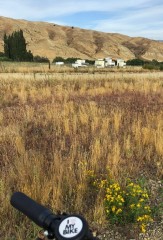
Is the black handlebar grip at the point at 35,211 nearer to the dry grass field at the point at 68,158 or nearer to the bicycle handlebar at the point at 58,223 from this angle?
the bicycle handlebar at the point at 58,223

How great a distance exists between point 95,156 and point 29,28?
442 feet

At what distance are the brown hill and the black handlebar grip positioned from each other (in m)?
104

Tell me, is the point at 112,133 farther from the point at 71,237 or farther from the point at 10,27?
the point at 10,27

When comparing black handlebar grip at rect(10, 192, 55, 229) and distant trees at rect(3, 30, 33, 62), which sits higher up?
distant trees at rect(3, 30, 33, 62)

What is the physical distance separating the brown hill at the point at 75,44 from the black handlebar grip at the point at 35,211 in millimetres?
104384

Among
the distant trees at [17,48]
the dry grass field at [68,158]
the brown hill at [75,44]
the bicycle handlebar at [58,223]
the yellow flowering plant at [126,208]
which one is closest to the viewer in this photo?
the bicycle handlebar at [58,223]

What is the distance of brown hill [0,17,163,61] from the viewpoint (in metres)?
112

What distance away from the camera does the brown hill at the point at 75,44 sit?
11250 centimetres

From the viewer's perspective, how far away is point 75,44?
13100 centimetres

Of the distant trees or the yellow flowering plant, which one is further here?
the distant trees

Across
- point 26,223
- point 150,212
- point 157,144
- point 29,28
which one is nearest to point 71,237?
point 26,223

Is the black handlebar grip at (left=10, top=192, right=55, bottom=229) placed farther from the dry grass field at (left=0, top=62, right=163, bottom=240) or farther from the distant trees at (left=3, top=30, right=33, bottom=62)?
the distant trees at (left=3, top=30, right=33, bottom=62)

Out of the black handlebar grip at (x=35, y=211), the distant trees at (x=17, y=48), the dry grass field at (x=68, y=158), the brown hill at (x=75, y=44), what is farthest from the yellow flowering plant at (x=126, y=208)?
the brown hill at (x=75, y=44)

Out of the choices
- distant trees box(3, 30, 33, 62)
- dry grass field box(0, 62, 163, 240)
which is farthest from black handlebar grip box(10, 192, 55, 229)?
distant trees box(3, 30, 33, 62)
